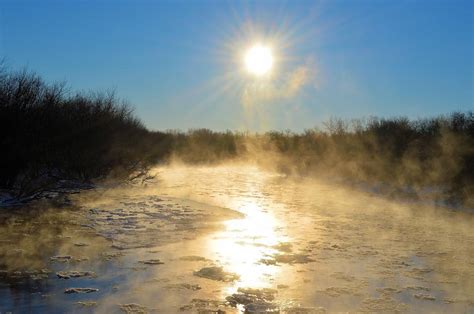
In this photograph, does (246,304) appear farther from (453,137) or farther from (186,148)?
(186,148)

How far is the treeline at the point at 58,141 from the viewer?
1316cm

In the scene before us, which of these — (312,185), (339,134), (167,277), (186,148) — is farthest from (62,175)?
(186,148)

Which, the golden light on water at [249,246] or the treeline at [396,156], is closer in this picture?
the golden light on water at [249,246]

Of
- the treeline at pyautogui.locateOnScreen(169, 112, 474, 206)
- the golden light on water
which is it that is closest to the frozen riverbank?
the golden light on water

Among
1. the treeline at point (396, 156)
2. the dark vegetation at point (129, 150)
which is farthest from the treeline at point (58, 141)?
the treeline at point (396, 156)

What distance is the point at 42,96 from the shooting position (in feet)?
49.4

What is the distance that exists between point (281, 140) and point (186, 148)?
681 inches

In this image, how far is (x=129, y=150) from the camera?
2367 centimetres

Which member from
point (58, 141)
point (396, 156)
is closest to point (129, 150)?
point (58, 141)

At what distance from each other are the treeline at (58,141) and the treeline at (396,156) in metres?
11.8

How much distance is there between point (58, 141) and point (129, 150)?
765 cm

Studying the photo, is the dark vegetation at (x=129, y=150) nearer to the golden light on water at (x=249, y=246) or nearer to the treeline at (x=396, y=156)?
the treeline at (x=396, y=156)

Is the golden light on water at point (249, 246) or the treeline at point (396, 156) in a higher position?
the treeline at point (396, 156)

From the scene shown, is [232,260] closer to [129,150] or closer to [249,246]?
[249,246]
